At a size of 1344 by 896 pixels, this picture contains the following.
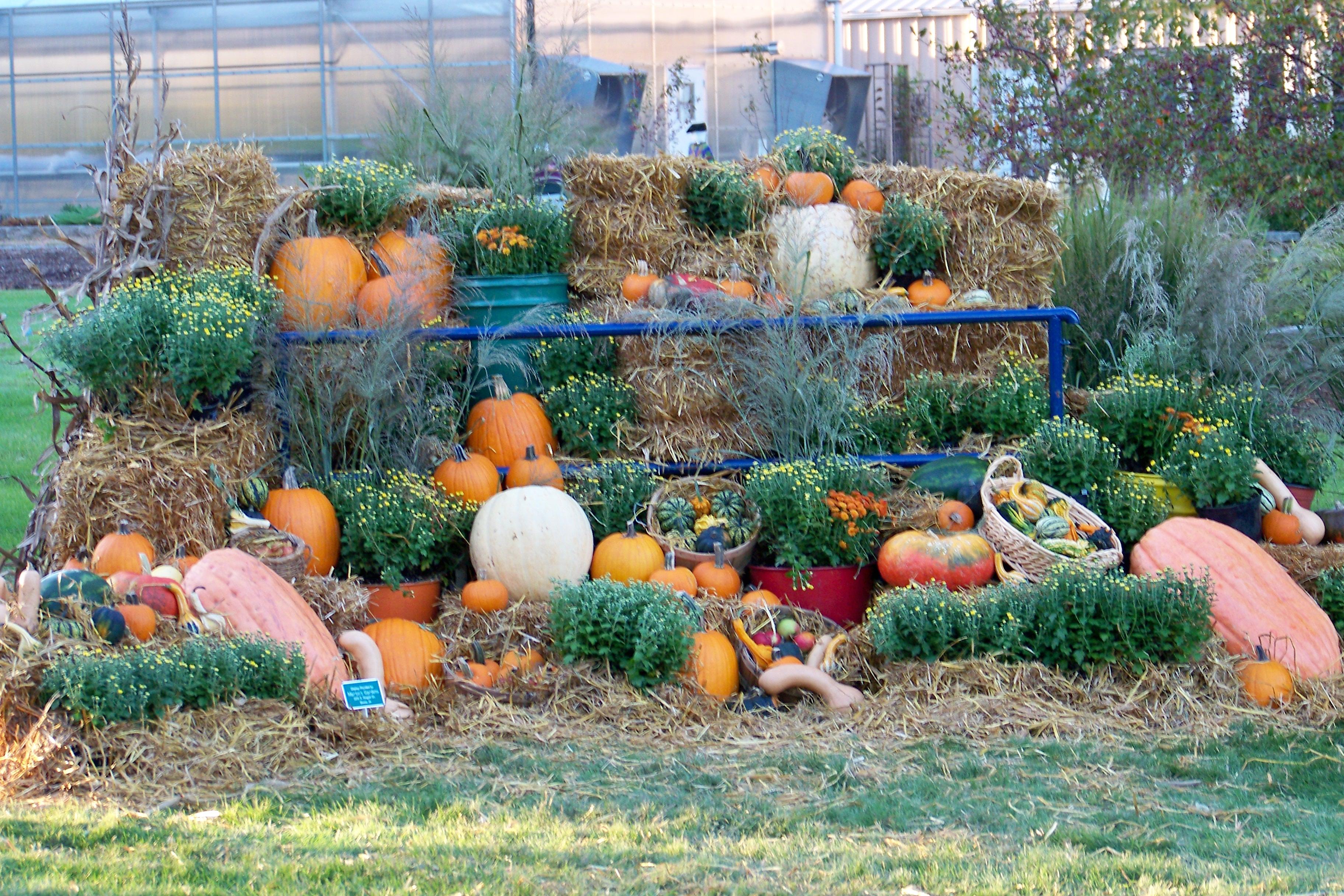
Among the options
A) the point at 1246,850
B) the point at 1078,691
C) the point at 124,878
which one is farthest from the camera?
the point at 1078,691

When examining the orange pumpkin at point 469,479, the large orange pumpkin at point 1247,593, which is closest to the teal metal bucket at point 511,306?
the orange pumpkin at point 469,479

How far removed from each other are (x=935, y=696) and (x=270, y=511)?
2.60 meters

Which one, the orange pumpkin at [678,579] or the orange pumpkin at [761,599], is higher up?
the orange pumpkin at [678,579]

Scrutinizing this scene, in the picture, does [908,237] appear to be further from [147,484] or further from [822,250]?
[147,484]

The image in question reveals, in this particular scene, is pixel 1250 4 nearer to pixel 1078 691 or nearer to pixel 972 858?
pixel 1078 691

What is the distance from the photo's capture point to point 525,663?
459cm

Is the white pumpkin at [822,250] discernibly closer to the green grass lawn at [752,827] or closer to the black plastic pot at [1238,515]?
the black plastic pot at [1238,515]

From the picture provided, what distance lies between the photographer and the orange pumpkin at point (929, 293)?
6.38 metres

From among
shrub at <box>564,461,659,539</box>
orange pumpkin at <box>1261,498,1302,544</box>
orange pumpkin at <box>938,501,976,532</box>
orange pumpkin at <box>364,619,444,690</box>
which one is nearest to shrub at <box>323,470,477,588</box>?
orange pumpkin at <box>364,619,444,690</box>

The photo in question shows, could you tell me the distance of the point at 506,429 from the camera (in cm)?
586

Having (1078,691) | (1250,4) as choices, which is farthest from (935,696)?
(1250,4)

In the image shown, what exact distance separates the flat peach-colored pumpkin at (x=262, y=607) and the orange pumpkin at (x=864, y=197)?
359 centimetres

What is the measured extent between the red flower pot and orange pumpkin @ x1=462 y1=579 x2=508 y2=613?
1025 millimetres

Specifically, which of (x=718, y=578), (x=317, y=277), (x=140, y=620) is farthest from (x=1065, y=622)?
(x=317, y=277)
